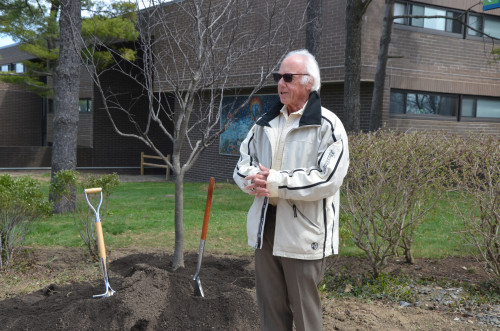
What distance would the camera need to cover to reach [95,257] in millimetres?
6219

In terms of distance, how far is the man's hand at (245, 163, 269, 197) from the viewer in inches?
117

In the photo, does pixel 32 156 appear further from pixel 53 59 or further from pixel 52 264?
pixel 52 264

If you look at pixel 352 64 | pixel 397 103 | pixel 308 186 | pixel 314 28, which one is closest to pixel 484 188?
pixel 308 186

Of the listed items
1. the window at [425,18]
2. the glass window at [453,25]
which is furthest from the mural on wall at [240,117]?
the glass window at [453,25]

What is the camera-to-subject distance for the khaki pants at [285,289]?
9.96 ft

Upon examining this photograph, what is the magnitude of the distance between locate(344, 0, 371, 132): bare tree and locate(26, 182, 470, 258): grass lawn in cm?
285

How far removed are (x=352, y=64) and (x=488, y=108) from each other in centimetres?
635

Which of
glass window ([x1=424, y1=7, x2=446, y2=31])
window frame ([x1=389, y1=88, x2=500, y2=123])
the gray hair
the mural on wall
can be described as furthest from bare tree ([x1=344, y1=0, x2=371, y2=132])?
the gray hair

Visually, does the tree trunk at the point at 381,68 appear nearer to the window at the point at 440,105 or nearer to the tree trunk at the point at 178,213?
the window at the point at 440,105

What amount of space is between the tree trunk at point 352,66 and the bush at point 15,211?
6716mm

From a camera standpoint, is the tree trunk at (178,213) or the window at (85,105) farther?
the window at (85,105)

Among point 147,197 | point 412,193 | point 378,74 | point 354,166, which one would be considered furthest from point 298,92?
point 147,197

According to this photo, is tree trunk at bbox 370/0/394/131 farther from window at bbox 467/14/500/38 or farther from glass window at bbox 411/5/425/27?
window at bbox 467/14/500/38

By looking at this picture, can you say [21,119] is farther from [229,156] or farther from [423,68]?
[423,68]
